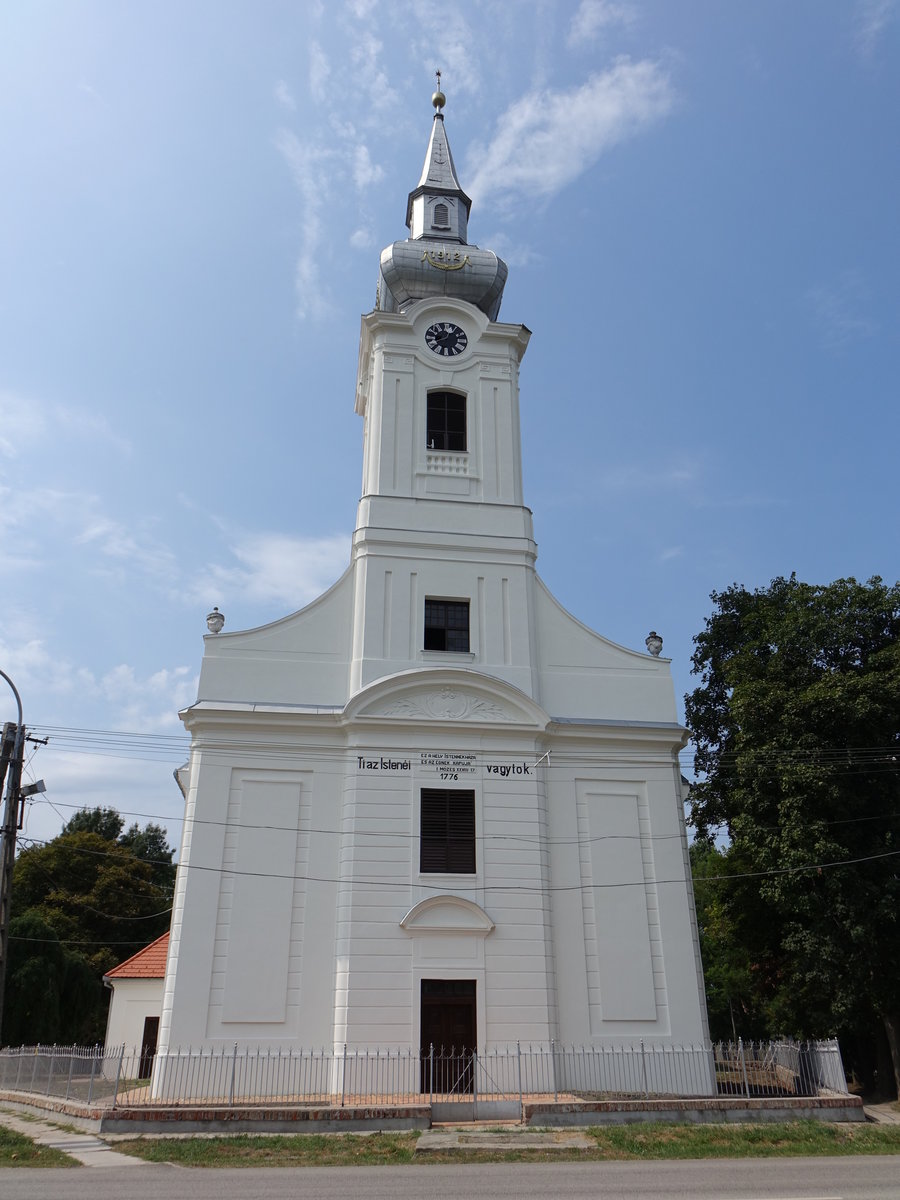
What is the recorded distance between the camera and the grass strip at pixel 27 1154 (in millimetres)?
12531

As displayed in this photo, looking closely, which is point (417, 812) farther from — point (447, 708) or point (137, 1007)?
point (137, 1007)

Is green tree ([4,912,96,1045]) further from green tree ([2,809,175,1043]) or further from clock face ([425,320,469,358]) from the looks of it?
clock face ([425,320,469,358])

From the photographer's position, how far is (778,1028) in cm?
2631

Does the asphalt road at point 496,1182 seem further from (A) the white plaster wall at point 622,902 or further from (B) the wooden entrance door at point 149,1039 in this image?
(B) the wooden entrance door at point 149,1039

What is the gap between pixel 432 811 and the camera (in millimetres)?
20453

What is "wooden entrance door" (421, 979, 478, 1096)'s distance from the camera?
18266 millimetres

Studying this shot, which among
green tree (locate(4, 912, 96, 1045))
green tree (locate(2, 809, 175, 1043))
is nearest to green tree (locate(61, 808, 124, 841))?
green tree (locate(2, 809, 175, 1043))

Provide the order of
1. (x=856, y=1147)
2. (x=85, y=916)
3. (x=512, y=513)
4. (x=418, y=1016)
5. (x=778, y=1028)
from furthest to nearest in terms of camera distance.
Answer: (x=85, y=916), (x=778, y=1028), (x=512, y=513), (x=418, y=1016), (x=856, y=1147)

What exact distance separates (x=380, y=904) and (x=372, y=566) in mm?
7825

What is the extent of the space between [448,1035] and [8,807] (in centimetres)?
939

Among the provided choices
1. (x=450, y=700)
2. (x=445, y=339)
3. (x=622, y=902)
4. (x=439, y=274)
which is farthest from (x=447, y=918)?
(x=439, y=274)

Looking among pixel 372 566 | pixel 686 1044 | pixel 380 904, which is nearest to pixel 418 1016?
pixel 380 904

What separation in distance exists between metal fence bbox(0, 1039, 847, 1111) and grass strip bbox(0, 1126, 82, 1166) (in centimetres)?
293

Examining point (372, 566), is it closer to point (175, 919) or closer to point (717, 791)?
point (175, 919)
